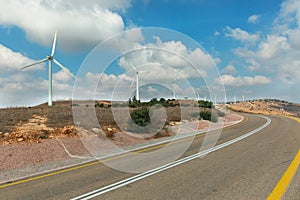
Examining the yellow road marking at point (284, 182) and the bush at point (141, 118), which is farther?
the bush at point (141, 118)

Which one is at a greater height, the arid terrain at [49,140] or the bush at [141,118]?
the bush at [141,118]

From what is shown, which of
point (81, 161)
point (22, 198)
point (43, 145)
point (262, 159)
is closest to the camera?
point (22, 198)

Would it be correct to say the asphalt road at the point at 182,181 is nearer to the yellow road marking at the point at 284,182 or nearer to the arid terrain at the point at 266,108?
the yellow road marking at the point at 284,182

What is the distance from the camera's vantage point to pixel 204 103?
51844 mm

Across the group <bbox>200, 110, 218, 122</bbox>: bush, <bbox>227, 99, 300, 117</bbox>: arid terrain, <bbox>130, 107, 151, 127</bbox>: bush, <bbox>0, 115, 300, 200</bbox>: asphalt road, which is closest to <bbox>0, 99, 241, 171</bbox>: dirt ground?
<bbox>130, 107, 151, 127</bbox>: bush

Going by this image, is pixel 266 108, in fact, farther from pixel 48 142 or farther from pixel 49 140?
pixel 48 142

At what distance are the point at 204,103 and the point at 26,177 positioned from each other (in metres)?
46.7

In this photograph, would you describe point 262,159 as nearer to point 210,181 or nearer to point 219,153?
point 219,153

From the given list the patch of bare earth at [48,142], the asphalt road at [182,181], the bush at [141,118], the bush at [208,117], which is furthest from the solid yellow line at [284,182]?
the bush at [208,117]

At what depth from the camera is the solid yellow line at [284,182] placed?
514 cm

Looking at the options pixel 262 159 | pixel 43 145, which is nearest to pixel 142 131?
pixel 43 145

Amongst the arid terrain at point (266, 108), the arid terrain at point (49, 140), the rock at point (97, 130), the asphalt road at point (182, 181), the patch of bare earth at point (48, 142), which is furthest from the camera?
the arid terrain at point (266, 108)

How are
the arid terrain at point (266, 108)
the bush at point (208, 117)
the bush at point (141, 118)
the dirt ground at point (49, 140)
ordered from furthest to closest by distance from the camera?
the arid terrain at point (266, 108)
the bush at point (208, 117)
the bush at point (141, 118)
the dirt ground at point (49, 140)

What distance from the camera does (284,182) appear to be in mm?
6016
